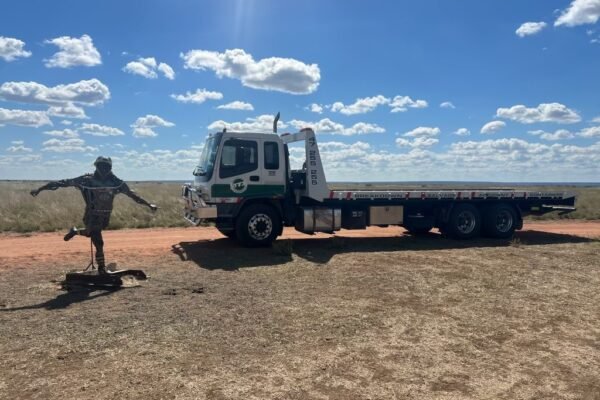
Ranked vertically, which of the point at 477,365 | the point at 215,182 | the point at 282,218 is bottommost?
the point at 477,365

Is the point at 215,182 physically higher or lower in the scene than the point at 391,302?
higher

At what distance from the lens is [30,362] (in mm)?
5008

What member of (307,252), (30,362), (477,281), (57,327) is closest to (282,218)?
(307,252)

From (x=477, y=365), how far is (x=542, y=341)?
1324 mm

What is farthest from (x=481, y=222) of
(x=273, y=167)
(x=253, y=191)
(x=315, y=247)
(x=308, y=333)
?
(x=308, y=333)

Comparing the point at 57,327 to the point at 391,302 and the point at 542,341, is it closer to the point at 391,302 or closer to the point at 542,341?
the point at 391,302

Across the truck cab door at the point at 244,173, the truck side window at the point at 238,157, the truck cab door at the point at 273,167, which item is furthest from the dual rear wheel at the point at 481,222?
the truck side window at the point at 238,157

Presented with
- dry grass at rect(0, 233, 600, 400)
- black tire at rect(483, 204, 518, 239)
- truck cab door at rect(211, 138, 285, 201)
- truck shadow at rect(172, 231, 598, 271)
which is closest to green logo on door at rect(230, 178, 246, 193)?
truck cab door at rect(211, 138, 285, 201)

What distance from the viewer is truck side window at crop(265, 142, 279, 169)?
12.4 m

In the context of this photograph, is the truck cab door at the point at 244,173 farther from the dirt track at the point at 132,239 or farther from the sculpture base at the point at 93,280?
the sculpture base at the point at 93,280

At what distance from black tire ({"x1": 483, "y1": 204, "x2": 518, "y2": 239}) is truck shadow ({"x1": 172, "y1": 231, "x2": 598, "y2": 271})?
0.36 meters

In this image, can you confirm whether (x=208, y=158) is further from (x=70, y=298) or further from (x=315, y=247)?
(x=70, y=298)

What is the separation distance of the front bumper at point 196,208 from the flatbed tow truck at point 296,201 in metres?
0.02

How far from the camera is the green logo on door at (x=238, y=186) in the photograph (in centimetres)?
1203
